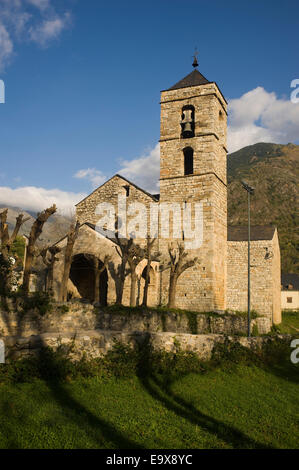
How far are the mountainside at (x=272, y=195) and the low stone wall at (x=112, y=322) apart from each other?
59.9 m

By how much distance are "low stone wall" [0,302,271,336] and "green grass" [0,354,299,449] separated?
151 inches

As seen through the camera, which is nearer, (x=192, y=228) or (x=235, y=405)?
(x=235, y=405)

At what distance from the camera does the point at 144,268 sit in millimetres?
25516

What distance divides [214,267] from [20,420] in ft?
66.1

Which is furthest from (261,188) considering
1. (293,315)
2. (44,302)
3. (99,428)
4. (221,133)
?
(99,428)

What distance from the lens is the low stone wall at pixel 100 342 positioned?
7.86m

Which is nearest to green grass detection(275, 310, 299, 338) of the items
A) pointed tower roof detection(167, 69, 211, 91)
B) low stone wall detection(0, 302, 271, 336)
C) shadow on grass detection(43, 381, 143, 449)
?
low stone wall detection(0, 302, 271, 336)

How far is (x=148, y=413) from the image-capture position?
21.2ft

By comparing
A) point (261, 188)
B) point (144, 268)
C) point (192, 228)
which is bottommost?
point (144, 268)

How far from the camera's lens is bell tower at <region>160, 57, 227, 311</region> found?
81.5 ft

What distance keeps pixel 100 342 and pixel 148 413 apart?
2.58m

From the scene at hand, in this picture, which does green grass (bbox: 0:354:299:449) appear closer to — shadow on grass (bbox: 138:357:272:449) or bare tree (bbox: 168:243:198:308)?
shadow on grass (bbox: 138:357:272:449)

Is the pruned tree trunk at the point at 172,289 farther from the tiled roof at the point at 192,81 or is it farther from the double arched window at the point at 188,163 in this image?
the tiled roof at the point at 192,81
